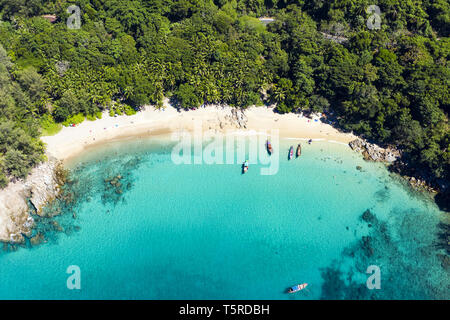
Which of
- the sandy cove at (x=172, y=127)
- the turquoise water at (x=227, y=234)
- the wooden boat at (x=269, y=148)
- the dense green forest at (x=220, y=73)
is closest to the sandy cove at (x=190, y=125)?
the sandy cove at (x=172, y=127)

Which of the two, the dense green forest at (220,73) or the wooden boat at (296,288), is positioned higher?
the dense green forest at (220,73)

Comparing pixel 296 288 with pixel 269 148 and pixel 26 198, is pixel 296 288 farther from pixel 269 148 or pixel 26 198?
pixel 26 198

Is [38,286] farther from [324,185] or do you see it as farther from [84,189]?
[324,185]


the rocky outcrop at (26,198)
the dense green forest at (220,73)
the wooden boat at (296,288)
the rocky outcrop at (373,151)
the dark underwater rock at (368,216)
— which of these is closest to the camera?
the wooden boat at (296,288)

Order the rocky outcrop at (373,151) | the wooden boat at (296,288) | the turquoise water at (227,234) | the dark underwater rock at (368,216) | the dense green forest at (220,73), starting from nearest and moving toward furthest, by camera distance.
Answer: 1. the wooden boat at (296,288)
2. the turquoise water at (227,234)
3. the dark underwater rock at (368,216)
4. the dense green forest at (220,73)
5. the rocky outcrop at (373,151)

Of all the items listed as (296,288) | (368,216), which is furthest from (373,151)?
(296,288)

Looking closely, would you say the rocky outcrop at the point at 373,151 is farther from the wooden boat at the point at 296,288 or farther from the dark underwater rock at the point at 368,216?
the wooden boat at the point at 296,288

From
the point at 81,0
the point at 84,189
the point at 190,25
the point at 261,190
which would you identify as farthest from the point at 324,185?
the point at 81,0
